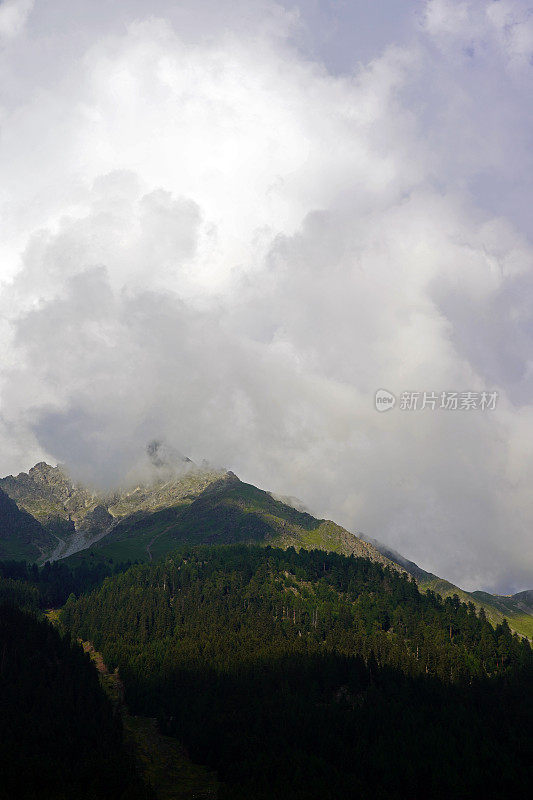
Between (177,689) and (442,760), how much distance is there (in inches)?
3717

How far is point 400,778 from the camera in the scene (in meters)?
135

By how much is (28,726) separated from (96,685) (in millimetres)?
39372

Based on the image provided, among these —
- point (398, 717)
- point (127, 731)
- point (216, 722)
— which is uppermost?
point (398, 717)

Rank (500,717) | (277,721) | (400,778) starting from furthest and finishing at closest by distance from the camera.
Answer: (500,717) → (277,721) → (400,778)

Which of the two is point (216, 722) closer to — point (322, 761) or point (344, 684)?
point (322, 761)

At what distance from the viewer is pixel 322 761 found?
137m

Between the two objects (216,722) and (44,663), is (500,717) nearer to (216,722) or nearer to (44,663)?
(216,722)

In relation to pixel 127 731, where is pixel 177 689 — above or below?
above

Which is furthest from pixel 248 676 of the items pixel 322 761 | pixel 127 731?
pixel 322 761

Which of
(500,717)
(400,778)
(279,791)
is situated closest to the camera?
(279,791)

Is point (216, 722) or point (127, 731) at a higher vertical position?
point (216, 722)

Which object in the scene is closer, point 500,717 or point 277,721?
point 277,721

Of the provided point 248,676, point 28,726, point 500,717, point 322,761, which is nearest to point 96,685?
point 28,726

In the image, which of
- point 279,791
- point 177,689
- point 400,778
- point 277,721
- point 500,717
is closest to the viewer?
point 279,791
